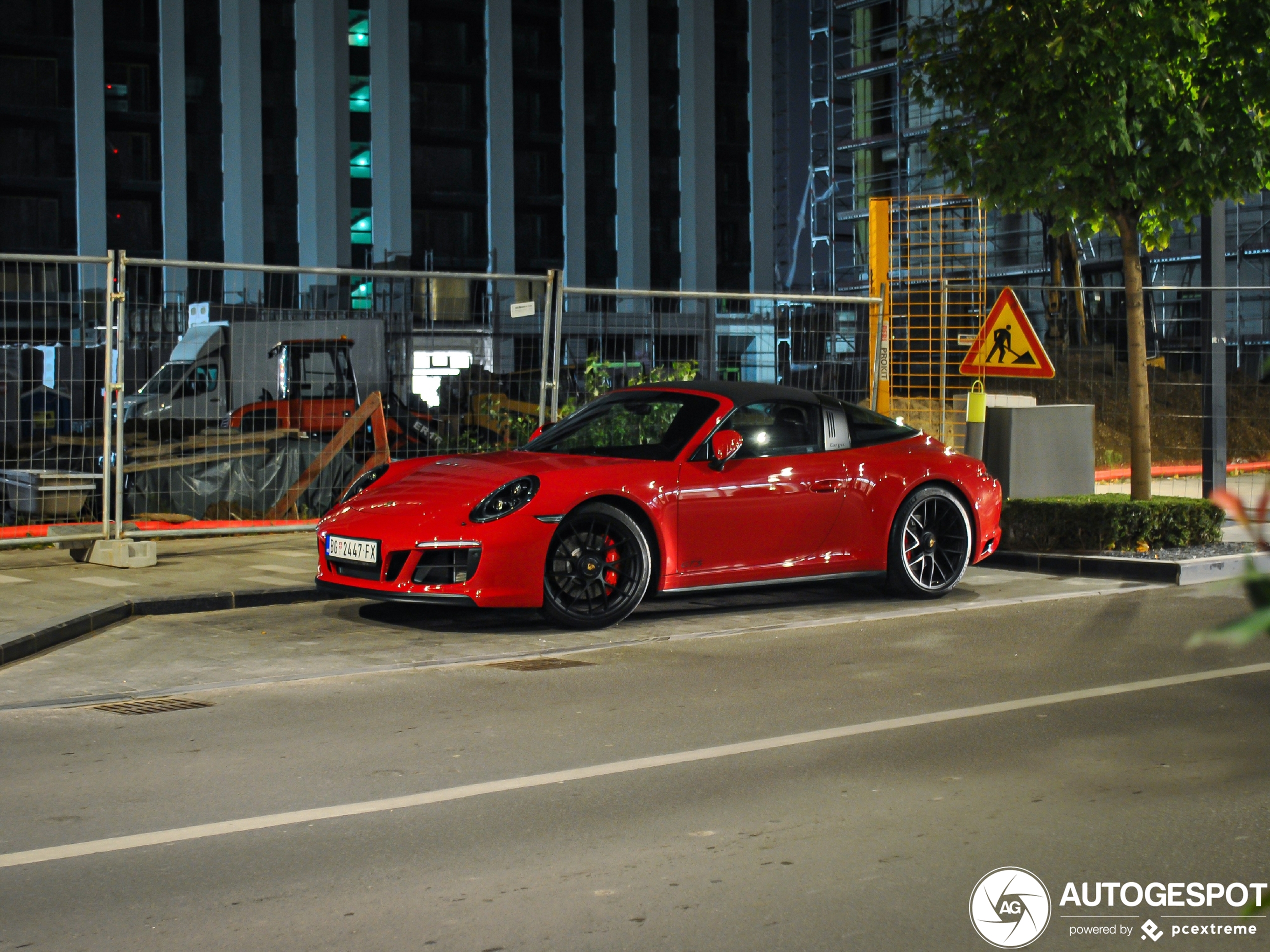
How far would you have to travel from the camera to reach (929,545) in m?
9.30

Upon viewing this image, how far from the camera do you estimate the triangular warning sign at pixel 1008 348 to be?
11.5 m

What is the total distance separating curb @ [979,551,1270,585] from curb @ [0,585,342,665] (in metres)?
5.29

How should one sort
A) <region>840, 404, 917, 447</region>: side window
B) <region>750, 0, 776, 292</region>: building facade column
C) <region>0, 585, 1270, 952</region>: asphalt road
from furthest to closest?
<region>750, 0, 776, 292</region>: building facade column, <region>840, 404, 917, 447</region>: side window, <region>0, 585, 1270, 952</region>: asphalt road

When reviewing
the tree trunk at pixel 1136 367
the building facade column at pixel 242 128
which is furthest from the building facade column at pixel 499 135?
the tree trunk at pixel 1136 367

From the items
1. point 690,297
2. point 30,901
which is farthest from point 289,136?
point 30,901

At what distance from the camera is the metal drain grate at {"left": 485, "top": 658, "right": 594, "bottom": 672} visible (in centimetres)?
696

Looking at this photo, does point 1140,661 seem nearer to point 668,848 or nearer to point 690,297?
point 668,848

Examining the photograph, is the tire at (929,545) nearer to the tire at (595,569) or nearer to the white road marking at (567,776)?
the tire at (595,569)

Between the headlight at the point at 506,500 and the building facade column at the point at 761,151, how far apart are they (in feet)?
181

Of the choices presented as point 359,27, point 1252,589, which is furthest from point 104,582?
point 359,27

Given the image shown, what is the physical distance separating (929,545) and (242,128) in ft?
143

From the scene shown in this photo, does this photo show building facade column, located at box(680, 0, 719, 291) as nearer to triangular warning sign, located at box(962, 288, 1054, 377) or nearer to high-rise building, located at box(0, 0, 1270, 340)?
high-rise building, located at box(0, 0, 1270, 340)

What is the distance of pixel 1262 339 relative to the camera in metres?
35.1

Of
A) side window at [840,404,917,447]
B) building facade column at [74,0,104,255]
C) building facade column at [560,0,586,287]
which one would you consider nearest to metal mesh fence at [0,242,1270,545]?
side window at [840,404,917,447]
